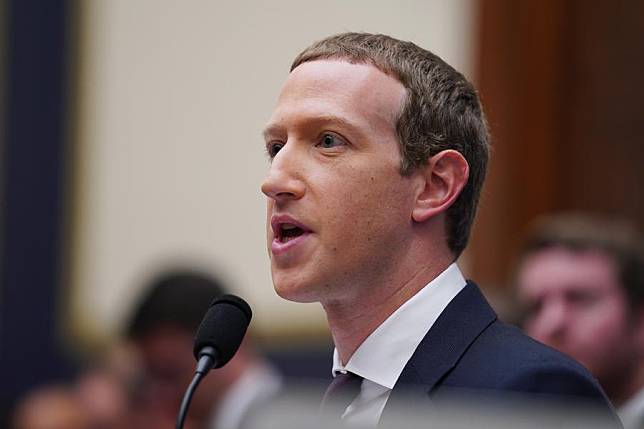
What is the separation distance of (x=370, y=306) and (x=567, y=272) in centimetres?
179

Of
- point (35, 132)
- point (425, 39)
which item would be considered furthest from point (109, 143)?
point (425, 39)

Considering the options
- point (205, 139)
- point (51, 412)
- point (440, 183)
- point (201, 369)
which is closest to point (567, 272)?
point (440, 183)

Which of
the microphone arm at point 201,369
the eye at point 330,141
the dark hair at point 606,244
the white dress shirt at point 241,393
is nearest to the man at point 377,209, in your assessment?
the eye at point 330,141

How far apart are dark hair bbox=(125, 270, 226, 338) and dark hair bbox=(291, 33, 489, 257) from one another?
2.31 meters

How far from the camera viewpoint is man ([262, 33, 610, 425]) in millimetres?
2232

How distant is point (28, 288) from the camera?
261 inches

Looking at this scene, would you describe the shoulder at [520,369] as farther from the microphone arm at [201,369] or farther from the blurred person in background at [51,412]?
the blurred person in background at [51,412]

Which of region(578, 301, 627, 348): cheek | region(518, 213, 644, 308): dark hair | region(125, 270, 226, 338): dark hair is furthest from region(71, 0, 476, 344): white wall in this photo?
region(578, 301, 627, 348): cheek

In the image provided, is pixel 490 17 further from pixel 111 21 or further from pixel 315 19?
pixel 111 21

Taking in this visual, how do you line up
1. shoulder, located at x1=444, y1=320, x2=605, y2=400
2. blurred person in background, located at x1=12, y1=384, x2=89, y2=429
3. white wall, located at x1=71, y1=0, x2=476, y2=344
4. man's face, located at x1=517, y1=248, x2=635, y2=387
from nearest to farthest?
shoulder, located at x1=444, y1=320, x2=605, y2=400, man's face, located at x1=517, y1=248, x2=635, y2=387, blurred person in background, located at x1=12, y1=384, x2=89, y2=429, white wall, located at x1=71, y1=0, x2=476, y2=344

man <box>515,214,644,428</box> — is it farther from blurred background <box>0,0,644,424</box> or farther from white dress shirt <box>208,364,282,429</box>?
blurred background <box>0,0,644,424</box>

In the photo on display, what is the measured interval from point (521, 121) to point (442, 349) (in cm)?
350

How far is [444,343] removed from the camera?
2195mm

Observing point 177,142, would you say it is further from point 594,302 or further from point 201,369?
point 201,369
